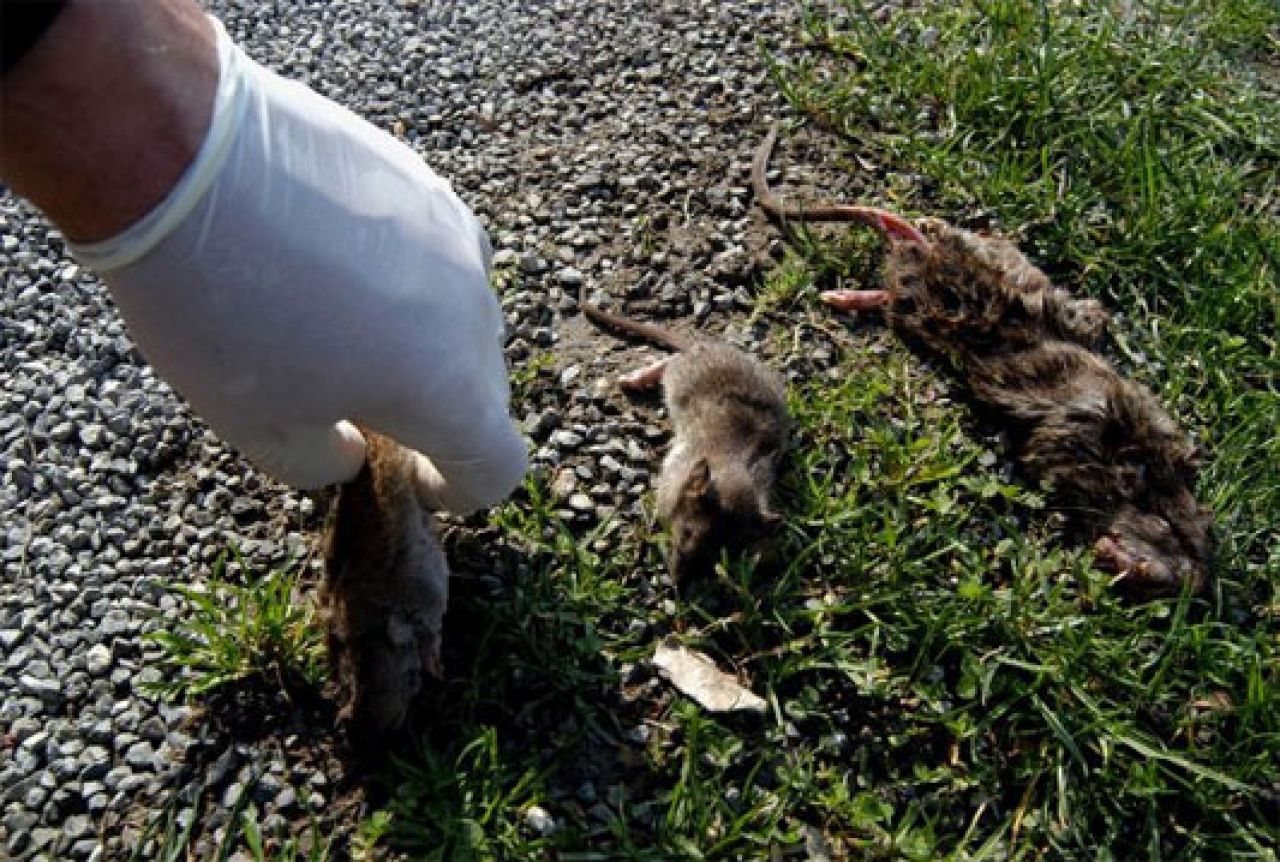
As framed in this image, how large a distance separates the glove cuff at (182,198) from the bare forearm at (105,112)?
0.02 meters

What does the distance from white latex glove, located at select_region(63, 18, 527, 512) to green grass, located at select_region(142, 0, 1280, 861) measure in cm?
101

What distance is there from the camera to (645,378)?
4.78 meters

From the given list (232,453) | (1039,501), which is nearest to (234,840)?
(232,453)

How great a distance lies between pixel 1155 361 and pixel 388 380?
136 inches

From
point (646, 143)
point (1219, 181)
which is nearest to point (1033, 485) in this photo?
point (1219, 181)

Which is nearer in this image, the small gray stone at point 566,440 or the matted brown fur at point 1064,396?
the matted brown fur at point 1064,396

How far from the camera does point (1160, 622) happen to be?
4.19 meters

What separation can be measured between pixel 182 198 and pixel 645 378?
2403 millimetres

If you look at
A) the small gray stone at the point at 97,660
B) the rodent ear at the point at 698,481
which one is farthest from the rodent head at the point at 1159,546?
the small gray stone at the point at 97,660

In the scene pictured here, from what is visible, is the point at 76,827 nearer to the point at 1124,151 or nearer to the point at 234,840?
the point at 234,840

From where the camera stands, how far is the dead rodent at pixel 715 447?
13.5 ft

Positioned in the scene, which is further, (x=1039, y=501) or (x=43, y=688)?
(x=1039, y=501)

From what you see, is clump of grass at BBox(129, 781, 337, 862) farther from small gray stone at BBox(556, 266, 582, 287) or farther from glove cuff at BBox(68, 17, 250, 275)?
small gray stone at BBox(556, 266, 582, 287)

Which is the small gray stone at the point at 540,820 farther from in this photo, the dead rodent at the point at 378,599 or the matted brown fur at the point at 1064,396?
the matted brown fur at the point at 1064,396
